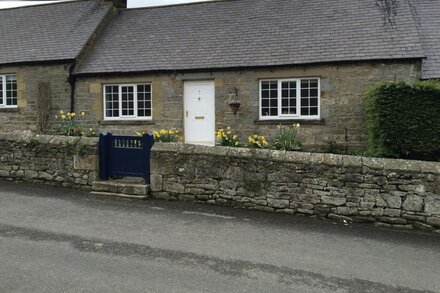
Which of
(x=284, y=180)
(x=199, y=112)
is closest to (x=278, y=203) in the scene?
(x=284, y=180)

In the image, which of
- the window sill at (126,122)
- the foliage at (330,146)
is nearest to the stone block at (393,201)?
the foliage at (330,146)

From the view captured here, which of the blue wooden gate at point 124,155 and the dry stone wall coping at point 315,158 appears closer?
the dry stone wall coping at point 315,158

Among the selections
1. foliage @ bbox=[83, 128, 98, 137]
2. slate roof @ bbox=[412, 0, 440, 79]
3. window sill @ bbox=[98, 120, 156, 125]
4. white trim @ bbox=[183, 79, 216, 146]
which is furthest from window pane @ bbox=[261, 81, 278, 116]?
foliage @ bbox=[83, 128, 98, 137]

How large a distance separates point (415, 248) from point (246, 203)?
10.1 feet

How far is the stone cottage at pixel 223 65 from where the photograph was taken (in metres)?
12.6

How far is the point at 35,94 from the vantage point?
52.3 ft

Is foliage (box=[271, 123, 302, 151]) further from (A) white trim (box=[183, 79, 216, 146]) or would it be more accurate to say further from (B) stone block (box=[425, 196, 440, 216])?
(B) stone block (box=[425, 196, 440, 216])

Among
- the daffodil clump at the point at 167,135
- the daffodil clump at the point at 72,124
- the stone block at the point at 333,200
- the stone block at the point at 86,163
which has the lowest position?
the stone block at the point at 333,200

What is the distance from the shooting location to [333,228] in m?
6.90

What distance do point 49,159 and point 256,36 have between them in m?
8.50

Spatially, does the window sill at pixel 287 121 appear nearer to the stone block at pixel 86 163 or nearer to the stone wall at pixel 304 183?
the stone wall at pixel 304 183

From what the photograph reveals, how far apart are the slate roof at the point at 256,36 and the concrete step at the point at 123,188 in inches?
239

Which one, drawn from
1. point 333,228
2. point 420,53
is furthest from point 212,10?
point 333,228

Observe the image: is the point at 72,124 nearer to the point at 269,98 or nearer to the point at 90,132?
the point at 90,132
